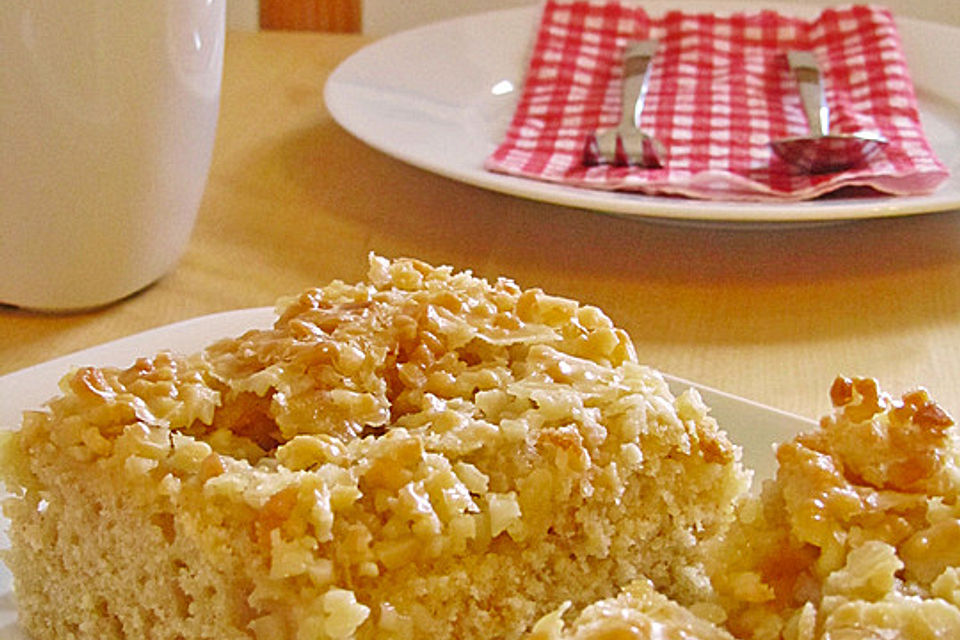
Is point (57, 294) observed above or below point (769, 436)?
below

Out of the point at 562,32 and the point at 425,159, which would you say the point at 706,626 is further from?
the point at 562,32

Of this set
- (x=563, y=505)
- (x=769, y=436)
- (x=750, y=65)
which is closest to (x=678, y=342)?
(x=769, y=436)

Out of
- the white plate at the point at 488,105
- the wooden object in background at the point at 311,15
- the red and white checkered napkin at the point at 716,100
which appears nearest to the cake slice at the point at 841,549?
the white plate at the point at 488,105

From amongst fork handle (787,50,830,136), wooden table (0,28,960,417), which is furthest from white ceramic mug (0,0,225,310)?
fork handle (787,50,830,136)

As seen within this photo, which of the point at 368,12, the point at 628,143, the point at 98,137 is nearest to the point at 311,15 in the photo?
the point at 368,12

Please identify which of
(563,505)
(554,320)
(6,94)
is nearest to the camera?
(563,505)

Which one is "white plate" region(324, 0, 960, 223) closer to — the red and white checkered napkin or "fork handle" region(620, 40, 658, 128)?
the red and white checkered napkin

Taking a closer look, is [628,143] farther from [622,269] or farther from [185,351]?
[185,351]
